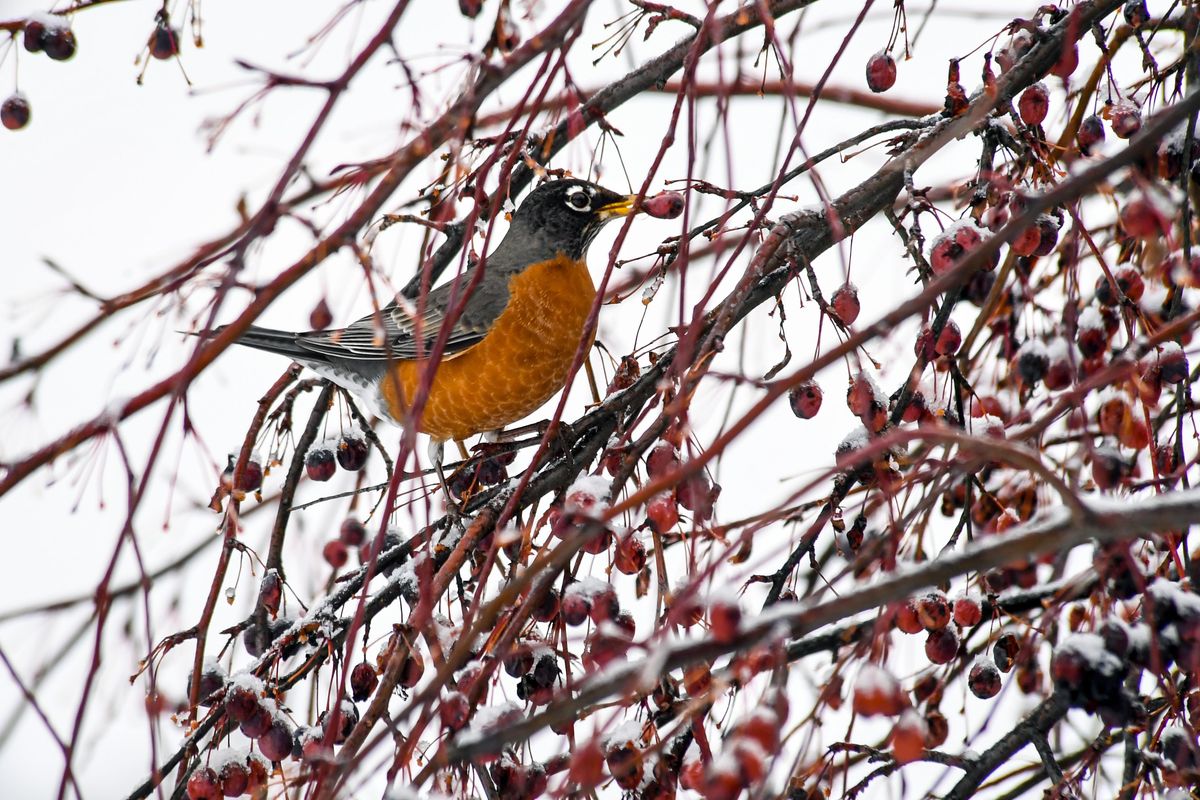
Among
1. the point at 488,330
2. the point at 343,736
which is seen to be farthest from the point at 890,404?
the point at 488,330

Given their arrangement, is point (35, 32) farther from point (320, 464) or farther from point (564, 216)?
point (564, 216)

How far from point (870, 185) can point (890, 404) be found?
47 cm

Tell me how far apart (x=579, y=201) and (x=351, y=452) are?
1.47m

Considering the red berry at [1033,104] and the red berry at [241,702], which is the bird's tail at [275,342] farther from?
the red berry at [1033,104]

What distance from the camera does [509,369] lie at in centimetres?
361

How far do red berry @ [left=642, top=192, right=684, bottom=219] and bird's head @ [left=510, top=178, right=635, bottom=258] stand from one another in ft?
4.98

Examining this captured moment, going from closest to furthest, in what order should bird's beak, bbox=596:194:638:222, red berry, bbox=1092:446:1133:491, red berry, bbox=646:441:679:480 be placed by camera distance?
red berry, bbox=1092:446:1133:491 → red berry, bbox=646:441:679:480 → bird's beak, bbox=596:194:638:222

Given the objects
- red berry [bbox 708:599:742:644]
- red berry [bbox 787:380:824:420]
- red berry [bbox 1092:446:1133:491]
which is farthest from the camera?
red berry [bbox 787:380:824:420]

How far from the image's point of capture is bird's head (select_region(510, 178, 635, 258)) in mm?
3945

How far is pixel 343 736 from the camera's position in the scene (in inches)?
77.3

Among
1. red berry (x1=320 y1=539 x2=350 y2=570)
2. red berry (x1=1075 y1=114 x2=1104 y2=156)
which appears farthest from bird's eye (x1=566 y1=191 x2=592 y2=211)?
red berry (x1=1075 y1=114 x2=1104 y2=156)

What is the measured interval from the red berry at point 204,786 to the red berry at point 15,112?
5.31 feet

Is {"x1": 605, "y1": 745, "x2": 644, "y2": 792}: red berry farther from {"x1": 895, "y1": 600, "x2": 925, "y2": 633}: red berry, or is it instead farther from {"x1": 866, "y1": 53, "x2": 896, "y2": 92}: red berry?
{"x1": 866, "y1": 53, "x2": 896, "y2": 92}: red berry

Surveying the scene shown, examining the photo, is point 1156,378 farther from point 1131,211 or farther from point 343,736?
point 343,736
